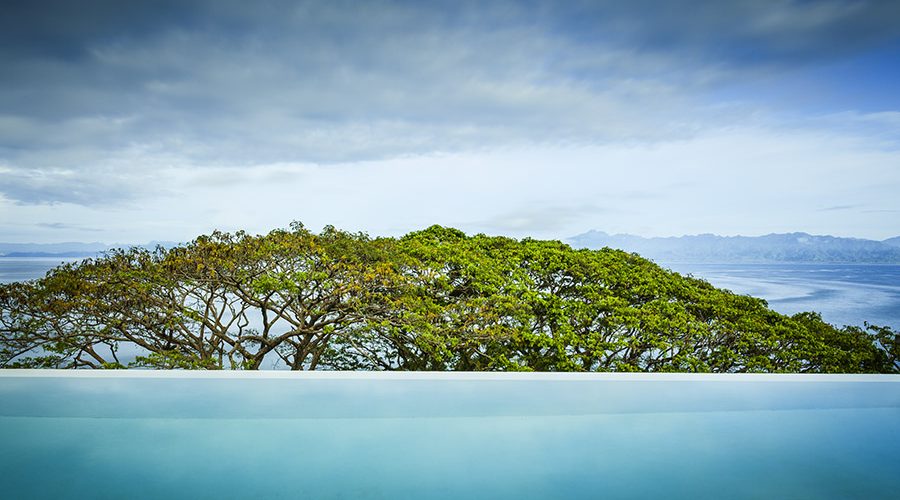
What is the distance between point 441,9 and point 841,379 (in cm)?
517

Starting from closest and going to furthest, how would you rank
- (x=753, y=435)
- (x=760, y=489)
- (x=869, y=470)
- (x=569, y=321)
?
(x=760, y=489)
(x=869, y=470)
(x=753, y=435)
(x=569, y=321)

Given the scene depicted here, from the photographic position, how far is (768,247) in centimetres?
1348

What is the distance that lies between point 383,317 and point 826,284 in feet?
32.4

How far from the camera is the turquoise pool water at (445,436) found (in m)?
2.65

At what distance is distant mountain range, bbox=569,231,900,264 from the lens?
11781 millimetres

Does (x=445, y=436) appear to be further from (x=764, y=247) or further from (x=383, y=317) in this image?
(x=764, y=247)

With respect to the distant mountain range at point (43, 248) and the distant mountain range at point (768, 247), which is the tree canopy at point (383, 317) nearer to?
the distant mountain range at point (43, 248)

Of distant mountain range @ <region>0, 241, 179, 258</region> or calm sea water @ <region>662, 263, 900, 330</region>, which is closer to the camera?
distant mountain range @ <region>0, 241, 179, 258</region>

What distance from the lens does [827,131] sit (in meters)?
7.80

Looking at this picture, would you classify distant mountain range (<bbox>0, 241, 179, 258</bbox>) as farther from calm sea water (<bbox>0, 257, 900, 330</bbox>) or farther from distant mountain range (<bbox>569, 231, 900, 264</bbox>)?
distant mountain range (<bbox>569, 231, 900, 264</bbox>)

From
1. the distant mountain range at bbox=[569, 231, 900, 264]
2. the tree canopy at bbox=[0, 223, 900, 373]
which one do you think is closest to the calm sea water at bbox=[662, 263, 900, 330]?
A: the distant mountain range at bbox=[569, 231, 900, 264]

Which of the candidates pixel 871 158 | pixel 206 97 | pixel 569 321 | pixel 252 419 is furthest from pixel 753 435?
pixel 206 97

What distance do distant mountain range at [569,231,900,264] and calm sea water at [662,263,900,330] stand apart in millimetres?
230

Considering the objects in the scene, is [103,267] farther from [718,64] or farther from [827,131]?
[827,131]
